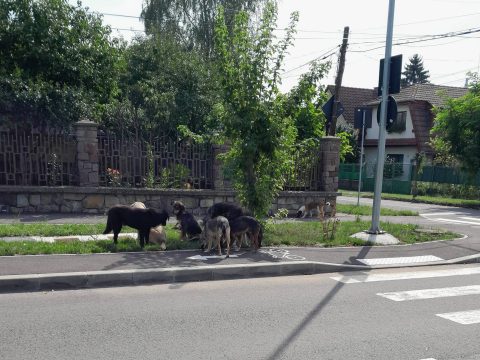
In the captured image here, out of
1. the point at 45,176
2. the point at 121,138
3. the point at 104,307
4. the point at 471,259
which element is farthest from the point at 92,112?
the point at 471,259

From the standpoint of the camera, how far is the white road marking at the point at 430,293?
20.6 ft

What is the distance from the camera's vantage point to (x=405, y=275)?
25.1 feet

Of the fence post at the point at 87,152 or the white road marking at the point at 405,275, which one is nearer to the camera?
the white road marking at the point at 405,275

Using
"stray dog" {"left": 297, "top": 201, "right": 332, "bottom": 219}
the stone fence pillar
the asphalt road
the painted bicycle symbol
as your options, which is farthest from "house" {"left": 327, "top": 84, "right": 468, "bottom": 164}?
the asphalt road

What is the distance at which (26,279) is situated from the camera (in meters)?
6.05

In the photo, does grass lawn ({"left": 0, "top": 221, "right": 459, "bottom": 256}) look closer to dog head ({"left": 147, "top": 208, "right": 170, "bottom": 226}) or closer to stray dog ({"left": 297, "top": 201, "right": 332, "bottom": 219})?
dog head ({"left": 147, "top": 208, "right": 170, "bottom": 226})

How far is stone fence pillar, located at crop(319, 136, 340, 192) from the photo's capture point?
46.3ft

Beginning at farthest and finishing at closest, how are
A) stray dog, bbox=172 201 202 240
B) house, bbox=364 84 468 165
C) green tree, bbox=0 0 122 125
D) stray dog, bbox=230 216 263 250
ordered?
house, bbox=364 84 468 165, green tree, bbox=0 0 122 125, stray dog, bbox=172 201 202 240, stray dog, bbox=230 216 263 250

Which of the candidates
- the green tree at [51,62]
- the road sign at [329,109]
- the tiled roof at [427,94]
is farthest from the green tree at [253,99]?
the tiled roof at [427,94]

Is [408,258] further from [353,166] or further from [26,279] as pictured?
[353,166]

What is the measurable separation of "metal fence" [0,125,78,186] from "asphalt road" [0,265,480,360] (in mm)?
6917

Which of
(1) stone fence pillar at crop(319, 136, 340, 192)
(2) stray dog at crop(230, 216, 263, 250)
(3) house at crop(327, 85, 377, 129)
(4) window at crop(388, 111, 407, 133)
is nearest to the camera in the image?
(2) stray dog at crop(230, 216, 263, 250)

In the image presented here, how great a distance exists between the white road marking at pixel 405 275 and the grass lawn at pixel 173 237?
1875 mm

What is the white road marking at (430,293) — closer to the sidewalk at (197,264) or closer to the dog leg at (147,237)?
the sidewalk at (197,264)
